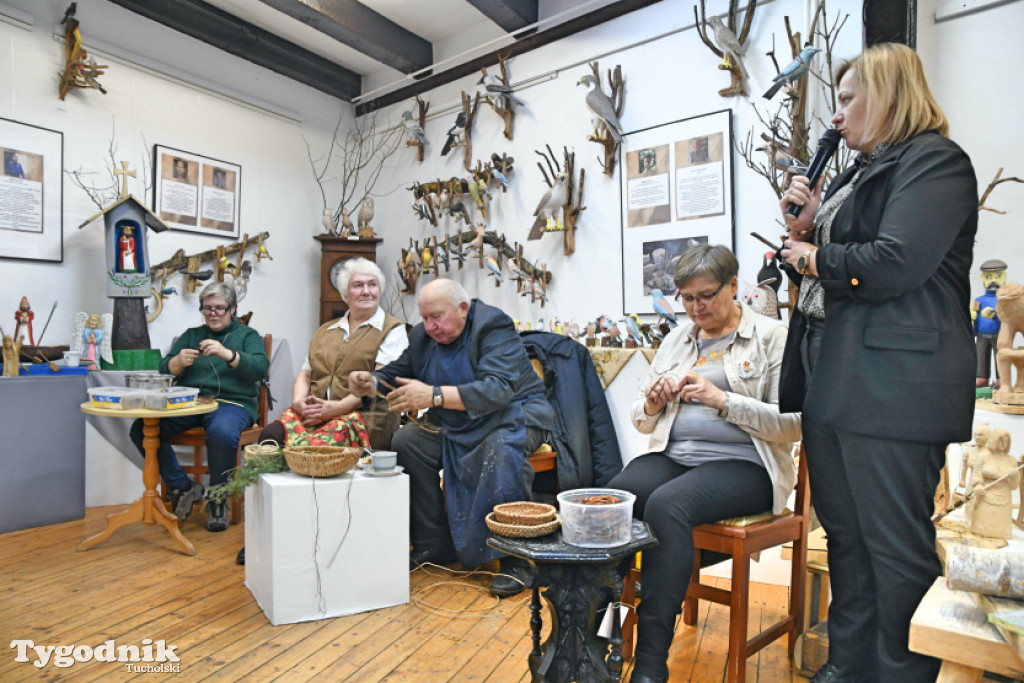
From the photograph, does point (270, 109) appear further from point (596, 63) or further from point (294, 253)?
point (596, 63)

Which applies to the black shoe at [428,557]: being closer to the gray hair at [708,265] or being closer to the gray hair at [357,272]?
the gray hair at [357,272]

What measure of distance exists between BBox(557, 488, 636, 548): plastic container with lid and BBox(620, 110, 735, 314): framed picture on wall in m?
2.34

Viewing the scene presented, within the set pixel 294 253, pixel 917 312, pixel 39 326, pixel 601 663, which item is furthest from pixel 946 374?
pixel 294 253

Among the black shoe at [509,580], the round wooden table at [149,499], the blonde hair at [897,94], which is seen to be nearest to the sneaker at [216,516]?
the round wooden table at [149,499]

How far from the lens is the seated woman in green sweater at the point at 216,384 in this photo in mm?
3428

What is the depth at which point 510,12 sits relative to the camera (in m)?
4.28

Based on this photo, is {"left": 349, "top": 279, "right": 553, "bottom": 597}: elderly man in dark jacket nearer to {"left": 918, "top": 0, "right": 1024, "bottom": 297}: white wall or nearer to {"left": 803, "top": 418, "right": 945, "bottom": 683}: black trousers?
{"left": 803, "top": 418, "right": 945, "bottom": 683}: black trousers

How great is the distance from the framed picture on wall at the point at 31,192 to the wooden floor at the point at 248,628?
176 cm

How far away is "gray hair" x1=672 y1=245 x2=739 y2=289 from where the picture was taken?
6.49ft

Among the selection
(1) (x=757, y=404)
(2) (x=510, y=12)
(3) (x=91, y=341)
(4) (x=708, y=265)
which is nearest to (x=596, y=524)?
(1) (x=757, y=404)

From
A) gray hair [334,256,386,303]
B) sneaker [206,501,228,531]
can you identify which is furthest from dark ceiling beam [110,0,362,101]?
sneaker [206,501,228,531]

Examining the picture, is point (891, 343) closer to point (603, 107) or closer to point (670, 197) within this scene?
point (670, 197)

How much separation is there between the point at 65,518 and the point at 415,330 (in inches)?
88.0

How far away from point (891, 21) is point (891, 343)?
221cm
